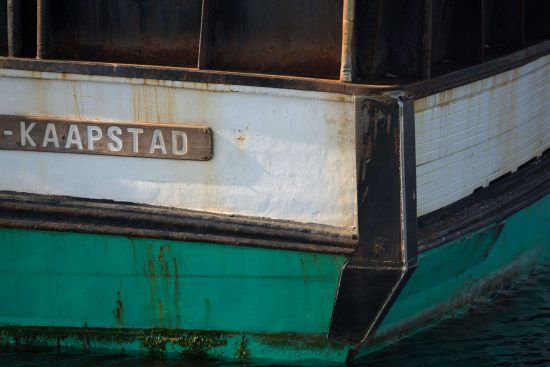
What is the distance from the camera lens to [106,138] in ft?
17.4

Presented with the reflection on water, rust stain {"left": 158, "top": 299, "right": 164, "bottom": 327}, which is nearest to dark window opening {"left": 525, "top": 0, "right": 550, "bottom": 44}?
the reflection on water

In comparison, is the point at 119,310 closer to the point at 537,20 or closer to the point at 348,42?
the point at 348,42

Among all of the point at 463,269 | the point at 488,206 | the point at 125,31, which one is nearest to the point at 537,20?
the point at 488,206

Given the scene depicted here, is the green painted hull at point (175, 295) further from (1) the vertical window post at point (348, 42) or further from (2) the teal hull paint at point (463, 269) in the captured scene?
(1) the vertical window post at point (348, 42)

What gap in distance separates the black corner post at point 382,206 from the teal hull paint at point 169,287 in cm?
16

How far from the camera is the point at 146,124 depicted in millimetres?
5246

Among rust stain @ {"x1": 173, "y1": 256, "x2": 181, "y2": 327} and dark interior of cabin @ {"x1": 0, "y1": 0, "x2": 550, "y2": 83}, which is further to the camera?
rust stain @ {"x1": 173, "y1": 256, "x2": 181, "y2": 327}

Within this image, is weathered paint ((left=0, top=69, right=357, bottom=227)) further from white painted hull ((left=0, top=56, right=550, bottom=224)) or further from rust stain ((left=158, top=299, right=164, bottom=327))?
rust stain ((left=158, top=299, right=164, bottom=327))

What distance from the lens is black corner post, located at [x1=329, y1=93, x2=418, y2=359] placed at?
5.02 meters

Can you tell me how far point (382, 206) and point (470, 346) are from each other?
1549 millimetres

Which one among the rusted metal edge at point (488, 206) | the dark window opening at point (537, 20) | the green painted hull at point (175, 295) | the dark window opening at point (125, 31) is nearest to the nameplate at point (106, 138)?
the dark window opening at point (125, 31)

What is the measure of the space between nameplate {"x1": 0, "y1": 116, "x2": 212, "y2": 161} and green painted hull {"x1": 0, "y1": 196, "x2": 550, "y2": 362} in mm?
481

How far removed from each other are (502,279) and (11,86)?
3.68 m

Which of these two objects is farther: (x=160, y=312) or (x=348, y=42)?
(x=160, y=312)
